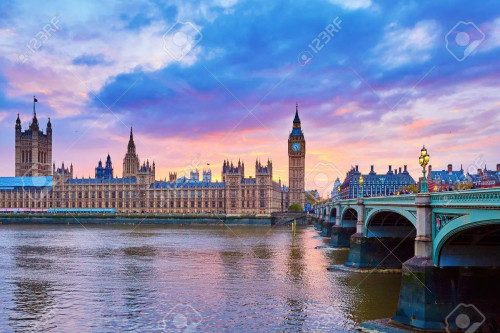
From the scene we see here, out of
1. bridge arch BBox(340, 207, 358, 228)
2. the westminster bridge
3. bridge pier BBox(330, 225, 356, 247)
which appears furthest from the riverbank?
the westminster bridge

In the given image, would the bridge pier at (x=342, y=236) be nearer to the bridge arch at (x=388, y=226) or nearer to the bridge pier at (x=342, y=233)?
the bridge pier at (x=342, y=233)

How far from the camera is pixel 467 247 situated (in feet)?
81.3

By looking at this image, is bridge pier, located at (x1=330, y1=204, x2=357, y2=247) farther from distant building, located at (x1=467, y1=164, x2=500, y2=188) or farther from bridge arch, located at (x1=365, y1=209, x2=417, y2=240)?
bridge arch, located at (x1=365, y1=209, x2=417, y2=240)

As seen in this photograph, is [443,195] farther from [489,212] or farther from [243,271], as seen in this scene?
[243,271]

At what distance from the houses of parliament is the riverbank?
11.5 metres

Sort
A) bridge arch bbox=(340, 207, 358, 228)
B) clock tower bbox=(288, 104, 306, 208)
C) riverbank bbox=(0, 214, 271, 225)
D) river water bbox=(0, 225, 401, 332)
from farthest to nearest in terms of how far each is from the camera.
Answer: clock tower bbox=(288, 104, 306, 208), riverbank bbox=(0, 214, 271, 225), bridge arch bbox=(340, 207, 358, 228), river water bbox=(0, 225, 401, 332)

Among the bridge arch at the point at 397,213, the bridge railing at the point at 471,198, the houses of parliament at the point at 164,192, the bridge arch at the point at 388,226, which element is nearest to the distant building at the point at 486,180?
the bridge arch at the point at 388,226

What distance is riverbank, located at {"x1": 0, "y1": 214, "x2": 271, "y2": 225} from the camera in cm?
14312

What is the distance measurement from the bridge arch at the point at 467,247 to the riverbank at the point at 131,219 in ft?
380

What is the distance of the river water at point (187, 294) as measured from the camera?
25.9 m

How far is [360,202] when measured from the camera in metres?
45.5

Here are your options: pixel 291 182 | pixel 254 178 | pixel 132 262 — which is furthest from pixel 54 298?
pixel 291 182

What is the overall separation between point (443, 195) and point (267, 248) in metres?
43.0

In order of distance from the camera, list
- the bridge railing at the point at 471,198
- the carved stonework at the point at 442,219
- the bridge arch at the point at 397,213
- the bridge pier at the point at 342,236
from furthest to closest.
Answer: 1. the bridge pier at the point at 342,236
2. the bridge arch at the point at 397,213
3. the carved stonework at the point at 442,219
4. the bridge railing at the point at 471,198
